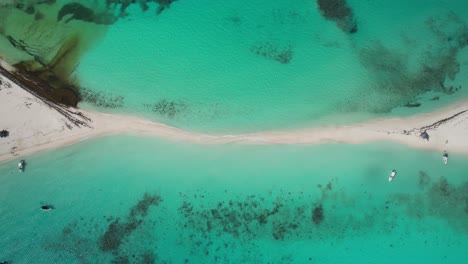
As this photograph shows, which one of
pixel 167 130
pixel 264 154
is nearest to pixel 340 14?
pixel 264 154

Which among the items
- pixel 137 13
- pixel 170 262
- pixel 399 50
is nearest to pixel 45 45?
pixel 137 13

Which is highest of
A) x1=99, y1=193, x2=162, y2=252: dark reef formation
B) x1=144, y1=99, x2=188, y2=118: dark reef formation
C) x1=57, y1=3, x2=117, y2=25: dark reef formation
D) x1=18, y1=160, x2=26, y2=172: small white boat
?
x1=57, y1=3, x2=117, y2=25: dark reef formation

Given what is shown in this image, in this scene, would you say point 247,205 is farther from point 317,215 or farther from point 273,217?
point 317,215

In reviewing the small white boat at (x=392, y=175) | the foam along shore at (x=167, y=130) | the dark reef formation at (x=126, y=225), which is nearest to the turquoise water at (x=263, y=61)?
the foam along shore at (x=167, y=130)

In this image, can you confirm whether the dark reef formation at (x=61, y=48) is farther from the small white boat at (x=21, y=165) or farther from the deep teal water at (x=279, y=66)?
the small white boat at (x=21, y=165)

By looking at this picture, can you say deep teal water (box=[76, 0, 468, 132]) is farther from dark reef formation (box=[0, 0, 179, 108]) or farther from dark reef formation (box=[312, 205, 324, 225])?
dark reef formation (box=[312, 205, 324, 225])

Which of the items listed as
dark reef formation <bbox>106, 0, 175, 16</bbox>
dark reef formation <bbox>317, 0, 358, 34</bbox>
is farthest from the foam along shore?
dark reef formation <bbox>106, 0, 175, 16</bbox>
